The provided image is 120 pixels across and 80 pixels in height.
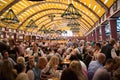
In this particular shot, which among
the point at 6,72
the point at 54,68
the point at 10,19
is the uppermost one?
the point at 10,19

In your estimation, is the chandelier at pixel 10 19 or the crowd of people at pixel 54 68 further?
the chandelier at pixel 10 19

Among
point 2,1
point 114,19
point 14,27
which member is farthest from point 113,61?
point 14,27

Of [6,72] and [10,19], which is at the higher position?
[10,19]

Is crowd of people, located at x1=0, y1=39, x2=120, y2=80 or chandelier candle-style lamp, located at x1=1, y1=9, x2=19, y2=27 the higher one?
chandelier candle-style lamp, located at x1=1, y1=9, x2=19, y2=27

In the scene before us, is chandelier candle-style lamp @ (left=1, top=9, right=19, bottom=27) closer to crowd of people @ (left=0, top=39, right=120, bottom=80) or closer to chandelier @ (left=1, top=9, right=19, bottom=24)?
chandelier @ (left=1, top=9, right=19, bottom=24)

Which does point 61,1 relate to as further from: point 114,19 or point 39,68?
point 39,68

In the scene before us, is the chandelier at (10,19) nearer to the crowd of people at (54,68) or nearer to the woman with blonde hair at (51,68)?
the crowd of people at (54,68)

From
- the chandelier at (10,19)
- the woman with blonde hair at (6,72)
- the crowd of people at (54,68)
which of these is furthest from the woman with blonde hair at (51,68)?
the chandelier at (10,19)

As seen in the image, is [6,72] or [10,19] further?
[10,19]

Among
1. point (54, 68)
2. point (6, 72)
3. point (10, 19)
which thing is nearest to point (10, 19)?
point (10, 19)

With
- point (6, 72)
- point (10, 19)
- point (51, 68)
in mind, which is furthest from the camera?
point (10, 19)

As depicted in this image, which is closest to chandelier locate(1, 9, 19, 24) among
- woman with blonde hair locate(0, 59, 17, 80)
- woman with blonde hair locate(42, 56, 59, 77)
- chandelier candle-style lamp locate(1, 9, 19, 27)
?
chandelier candle-style lamp locate(1, 9, 19, 27)

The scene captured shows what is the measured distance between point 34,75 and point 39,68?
0.28 meters

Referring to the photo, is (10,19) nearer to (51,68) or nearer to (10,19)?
(10,19)
